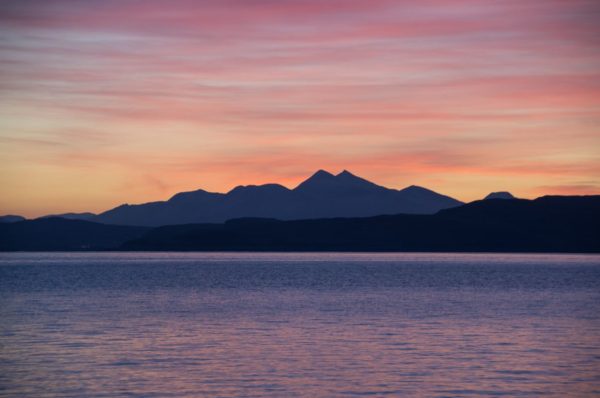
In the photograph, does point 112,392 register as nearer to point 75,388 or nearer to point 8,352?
point 75,388

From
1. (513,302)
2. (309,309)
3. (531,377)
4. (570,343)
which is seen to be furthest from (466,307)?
(531,377)

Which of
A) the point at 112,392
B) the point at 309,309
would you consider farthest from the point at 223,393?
the point at 309,309

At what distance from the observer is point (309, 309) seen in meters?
59.2

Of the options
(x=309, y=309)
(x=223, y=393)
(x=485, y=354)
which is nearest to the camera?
(x=223, y=393)

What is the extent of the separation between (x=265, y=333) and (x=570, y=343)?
1539cm

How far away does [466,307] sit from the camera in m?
61.8

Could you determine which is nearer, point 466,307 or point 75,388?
point 75,388

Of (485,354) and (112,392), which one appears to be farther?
(485,354)

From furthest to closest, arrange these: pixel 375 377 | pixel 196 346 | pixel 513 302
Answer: pixel 513 302
pixel 196 346
pixel 375 377

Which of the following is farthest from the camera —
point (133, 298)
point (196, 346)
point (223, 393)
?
point (133, 298)

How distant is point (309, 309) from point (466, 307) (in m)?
12.2

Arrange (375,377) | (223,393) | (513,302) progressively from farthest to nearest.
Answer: (513,302)
(375,377)
(223,393)

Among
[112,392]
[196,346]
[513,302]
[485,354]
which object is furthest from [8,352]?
[513,302]

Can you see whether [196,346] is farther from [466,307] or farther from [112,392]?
[466,307]
